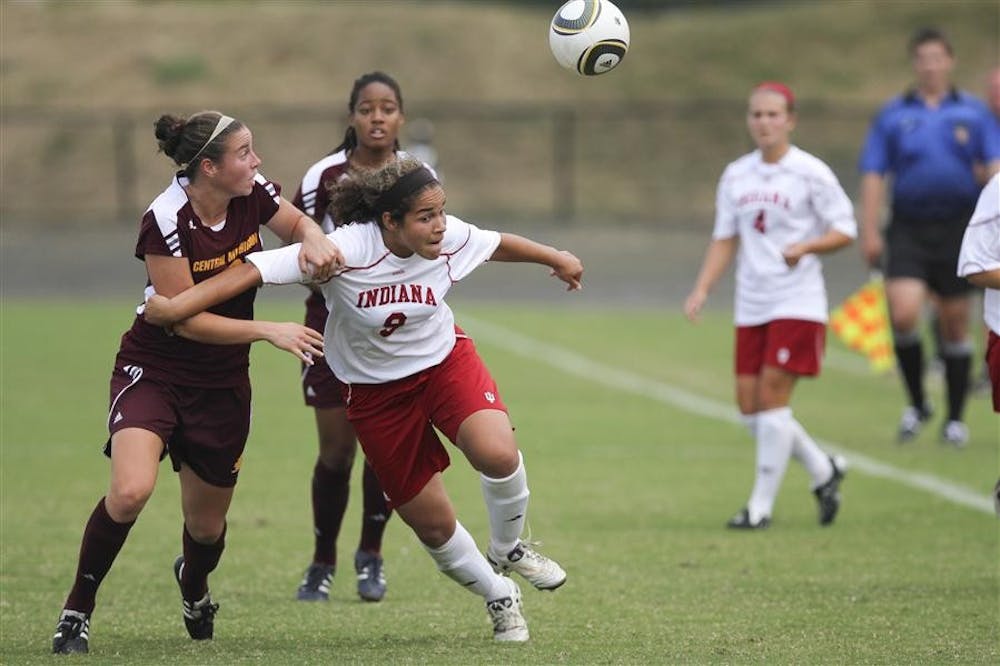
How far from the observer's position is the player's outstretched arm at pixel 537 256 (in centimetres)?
609

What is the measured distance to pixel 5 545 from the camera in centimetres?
827

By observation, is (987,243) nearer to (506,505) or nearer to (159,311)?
(506,505)

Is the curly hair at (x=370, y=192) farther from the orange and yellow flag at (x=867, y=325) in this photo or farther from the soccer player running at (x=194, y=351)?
the orange and yellow flag at (x=867, y=325)

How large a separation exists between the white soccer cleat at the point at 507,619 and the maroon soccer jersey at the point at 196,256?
4.10 ft

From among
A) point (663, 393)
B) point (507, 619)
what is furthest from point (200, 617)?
point (663, 393)

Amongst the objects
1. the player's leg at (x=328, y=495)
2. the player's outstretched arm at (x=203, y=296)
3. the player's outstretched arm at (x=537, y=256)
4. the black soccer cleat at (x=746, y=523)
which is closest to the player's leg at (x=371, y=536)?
the player's leg at (x=328, y=495)

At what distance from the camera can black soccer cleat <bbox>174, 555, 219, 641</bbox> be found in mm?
6188

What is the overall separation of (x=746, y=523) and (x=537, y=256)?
3189 millimetres

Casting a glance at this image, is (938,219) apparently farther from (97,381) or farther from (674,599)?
(97,381)

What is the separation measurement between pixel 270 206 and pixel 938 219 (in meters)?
6.42

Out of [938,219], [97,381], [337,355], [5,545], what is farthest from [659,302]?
[337,355]

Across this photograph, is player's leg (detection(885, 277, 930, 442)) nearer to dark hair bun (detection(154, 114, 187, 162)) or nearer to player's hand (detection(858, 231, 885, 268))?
player's hand (detection(858, 231, 885, 268))

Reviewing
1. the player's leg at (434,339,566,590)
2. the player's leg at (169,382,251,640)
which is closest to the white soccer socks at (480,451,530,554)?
the player's leg at (434,339,566,590)

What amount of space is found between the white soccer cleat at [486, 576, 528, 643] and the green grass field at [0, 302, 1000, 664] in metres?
0.06
